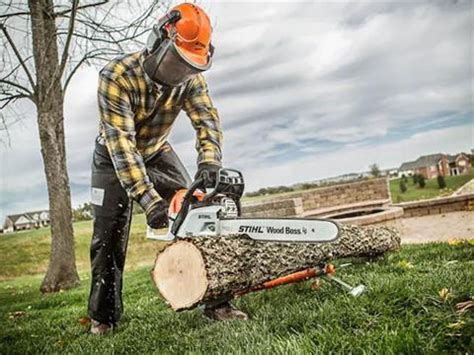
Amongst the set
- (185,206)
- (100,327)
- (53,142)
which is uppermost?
(53,142)

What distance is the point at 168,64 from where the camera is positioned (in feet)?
5.89

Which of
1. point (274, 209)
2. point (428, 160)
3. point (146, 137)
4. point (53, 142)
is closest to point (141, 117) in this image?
point (146, 137)

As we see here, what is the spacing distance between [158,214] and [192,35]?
0.61 metres

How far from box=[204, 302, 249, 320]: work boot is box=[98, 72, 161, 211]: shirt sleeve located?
16.6 inches

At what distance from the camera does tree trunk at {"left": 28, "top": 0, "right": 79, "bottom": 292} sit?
2439 millimetres

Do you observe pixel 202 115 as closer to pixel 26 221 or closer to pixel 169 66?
pixel 169 66

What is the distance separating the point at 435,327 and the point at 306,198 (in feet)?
14.9

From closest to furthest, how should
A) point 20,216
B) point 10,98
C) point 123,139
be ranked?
point 123,139
point 10,98
point 20,216

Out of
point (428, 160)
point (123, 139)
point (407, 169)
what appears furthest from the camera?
point (407, 169)

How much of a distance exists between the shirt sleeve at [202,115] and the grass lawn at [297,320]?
0.63 metres

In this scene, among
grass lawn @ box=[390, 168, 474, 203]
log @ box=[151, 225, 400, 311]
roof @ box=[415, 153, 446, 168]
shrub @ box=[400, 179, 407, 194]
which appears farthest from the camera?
Result: shrub @ box=[400, 179, 407, 194]

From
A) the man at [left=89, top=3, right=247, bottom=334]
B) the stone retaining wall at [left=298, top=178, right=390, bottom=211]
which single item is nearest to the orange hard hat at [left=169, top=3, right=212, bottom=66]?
the man at [left=89, top=3, right=247, bottom=334]

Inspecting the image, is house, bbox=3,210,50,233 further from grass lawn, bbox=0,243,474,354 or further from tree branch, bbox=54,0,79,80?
tree branch, bbox=54,0,79,80

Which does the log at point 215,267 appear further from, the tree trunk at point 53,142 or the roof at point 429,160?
the roof at point 429,160
